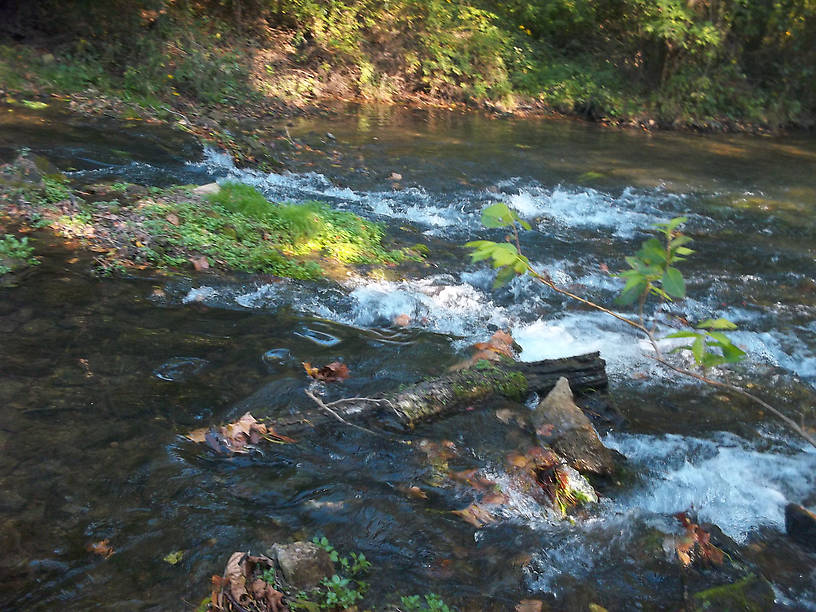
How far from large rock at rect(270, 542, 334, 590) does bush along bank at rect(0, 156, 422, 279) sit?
345 cm

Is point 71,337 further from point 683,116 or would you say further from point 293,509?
point 683,116

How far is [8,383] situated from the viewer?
141 inches

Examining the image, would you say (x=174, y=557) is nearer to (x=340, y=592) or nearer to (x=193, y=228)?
(x=340, y=592)

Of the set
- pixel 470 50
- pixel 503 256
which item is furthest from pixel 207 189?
pixel 470 50

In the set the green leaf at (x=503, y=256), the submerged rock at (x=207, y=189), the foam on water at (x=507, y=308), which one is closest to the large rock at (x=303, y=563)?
the green leaf at (x=503, y=256)

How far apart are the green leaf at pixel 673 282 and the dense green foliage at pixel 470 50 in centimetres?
1102

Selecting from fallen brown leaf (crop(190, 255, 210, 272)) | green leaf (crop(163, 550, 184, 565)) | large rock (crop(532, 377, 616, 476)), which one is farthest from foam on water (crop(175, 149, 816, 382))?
green leaf (crop(163, 550, 184, 565))

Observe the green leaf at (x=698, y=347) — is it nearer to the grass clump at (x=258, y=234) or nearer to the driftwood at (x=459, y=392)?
the driftwood at (x=459, y=392)

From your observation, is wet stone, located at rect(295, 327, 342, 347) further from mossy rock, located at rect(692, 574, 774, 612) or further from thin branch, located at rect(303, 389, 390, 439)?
mossy rock, located at rect(692, 574, 774, 612)

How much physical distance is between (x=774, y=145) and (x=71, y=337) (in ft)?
55.4

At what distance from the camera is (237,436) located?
344 centimetres

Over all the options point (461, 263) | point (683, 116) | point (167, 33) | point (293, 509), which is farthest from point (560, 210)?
point (683, 116)

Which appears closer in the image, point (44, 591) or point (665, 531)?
point (44, 591)

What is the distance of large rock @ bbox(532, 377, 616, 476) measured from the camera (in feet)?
11.7
